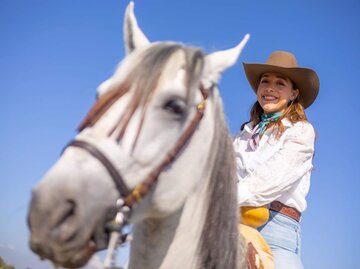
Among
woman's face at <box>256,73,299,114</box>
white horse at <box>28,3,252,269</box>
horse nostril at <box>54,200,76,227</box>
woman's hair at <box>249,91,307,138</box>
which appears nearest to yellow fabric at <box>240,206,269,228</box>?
white horse at <box>28,3,252,269</box>

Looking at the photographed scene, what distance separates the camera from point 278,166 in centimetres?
365

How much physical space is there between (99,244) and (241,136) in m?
3.12

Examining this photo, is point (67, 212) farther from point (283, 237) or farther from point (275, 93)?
point (275, 93)

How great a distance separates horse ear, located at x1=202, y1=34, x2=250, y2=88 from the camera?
9.04ft

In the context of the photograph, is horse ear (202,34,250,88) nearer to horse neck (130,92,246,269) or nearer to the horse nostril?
horse neck (130,92,246,269)

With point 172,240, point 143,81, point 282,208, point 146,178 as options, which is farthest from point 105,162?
point 282,208

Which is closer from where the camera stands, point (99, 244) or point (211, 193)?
point (99, 244)

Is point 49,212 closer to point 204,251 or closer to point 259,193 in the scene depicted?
point 204,251

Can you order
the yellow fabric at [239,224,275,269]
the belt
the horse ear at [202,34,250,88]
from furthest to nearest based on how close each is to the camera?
the belt, the yellow fabric at [239,224,275,269], the horse ear at [202,34,250,88]

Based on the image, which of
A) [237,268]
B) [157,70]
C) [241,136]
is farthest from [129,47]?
[241,136]

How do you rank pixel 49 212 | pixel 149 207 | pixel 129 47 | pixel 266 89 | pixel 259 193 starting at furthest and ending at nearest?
pixel 266 89 < pixel 259 193 < pixel 129 47 < pixel 149 207 < pixel 49 212

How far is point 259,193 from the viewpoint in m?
3.49

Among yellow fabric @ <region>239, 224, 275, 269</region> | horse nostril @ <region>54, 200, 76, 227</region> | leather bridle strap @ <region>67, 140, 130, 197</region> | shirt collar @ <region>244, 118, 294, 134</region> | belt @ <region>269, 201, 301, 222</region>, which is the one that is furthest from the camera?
shirt collar @ <region>244, 118, 294, 134</region>

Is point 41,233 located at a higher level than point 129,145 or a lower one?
lower
